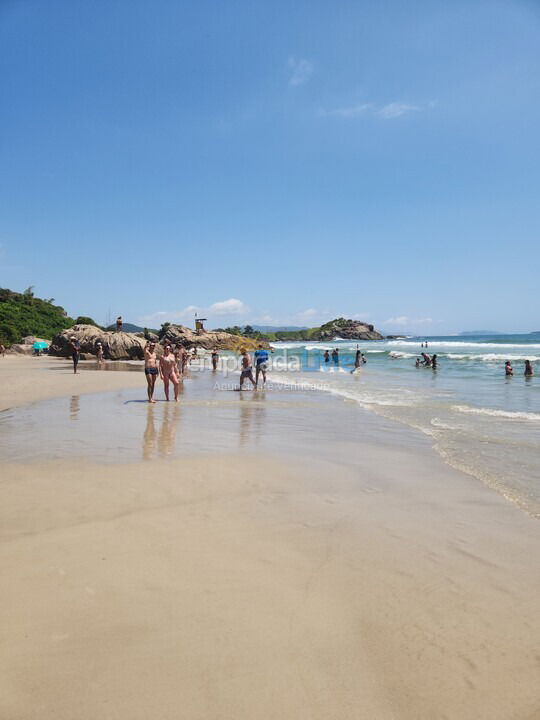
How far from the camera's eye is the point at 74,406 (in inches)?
501

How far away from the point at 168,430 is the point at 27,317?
51.8 meters

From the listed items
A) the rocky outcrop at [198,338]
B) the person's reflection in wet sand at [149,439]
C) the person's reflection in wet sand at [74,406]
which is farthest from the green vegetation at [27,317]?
the person's reflection in wet sand at [149,439]

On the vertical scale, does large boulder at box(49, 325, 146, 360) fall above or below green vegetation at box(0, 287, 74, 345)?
below

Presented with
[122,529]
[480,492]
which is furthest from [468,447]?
[122,529]

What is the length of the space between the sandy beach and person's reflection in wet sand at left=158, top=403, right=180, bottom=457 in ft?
2.68

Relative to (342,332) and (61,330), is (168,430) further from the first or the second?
(342,332)

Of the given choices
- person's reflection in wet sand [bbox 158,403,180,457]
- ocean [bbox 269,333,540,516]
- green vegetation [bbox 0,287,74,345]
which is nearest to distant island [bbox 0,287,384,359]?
green vegetation [bbox 0,287,74,345]

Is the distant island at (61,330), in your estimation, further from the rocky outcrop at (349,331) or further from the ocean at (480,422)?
the rocky outcrop at (349,331)

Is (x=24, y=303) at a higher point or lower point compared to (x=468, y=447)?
higher

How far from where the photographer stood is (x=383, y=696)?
7.59 feet

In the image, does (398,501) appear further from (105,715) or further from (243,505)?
(105,715)

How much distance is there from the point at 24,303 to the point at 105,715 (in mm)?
64136

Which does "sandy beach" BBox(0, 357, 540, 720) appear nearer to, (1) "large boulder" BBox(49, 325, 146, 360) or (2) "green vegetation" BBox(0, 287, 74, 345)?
(1) "large boulder" BBox(49, 325, 146, 360)

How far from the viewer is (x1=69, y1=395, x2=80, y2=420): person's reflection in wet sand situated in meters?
11.1
